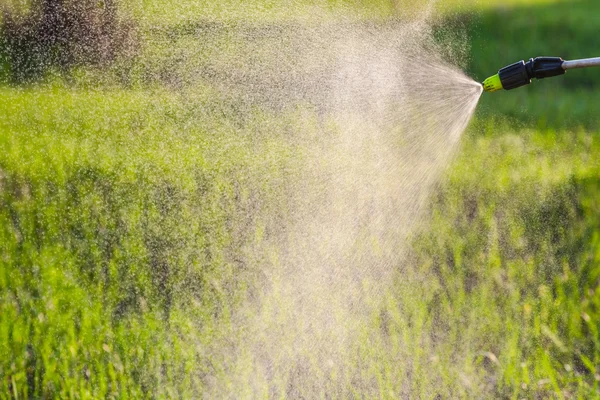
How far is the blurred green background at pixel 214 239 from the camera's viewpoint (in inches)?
115

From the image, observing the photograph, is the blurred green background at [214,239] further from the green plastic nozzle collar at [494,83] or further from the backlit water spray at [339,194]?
the green plastic nozzle collar at [494,83]

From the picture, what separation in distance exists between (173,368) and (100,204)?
110 cm

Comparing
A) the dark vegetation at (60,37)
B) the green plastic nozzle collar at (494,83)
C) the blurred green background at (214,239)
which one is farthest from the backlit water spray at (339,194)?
the green plastic nozzle collar at (494,83)

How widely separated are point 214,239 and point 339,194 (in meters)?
0.60

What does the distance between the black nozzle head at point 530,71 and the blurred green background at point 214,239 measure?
3.32 feet

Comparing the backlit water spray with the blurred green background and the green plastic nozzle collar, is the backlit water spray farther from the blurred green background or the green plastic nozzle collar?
the green plastic nozzle collar

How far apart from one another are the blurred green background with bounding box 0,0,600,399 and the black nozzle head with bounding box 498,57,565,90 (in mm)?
1012

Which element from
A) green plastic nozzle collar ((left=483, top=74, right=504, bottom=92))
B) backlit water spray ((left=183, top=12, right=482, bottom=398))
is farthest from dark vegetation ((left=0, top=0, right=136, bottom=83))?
green plastic nozzle collar ((left=483, top=74, right=504, bottom=92))

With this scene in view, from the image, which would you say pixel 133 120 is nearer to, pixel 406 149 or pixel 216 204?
pixel 216 204

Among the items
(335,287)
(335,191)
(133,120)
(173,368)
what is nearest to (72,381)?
(173,368)

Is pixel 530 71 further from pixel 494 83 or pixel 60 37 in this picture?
pixel 60 37

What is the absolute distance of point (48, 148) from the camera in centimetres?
418

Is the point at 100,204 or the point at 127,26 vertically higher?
the point at 127,26

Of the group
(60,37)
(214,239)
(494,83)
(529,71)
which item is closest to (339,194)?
(214,239)
